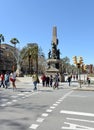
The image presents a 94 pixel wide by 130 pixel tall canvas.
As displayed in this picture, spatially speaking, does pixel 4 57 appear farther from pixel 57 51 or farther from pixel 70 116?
pixel 70 116

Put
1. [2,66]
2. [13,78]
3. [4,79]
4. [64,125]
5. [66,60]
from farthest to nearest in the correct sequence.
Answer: [66,60], [2,66], [4,79], [13,78], [64,125]

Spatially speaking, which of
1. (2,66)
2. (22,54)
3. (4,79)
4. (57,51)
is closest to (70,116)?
(4,79)

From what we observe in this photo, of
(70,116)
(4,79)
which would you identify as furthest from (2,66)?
(70,116)

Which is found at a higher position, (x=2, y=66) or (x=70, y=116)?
(x=2, y=66)

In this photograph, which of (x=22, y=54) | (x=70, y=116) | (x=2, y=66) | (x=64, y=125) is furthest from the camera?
(x=2, y=66)

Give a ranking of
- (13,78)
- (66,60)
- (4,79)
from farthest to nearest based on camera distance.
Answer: (66,60) → (4,79) → (13,78)

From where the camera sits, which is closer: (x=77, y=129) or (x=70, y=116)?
(x=77, y=129)

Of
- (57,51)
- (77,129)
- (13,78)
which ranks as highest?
(57,51)

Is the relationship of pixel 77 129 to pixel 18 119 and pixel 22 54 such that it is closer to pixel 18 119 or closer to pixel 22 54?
pixel 18 119

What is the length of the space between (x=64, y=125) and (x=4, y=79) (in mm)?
23483

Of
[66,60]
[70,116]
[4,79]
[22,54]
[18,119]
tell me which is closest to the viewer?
[18,119]

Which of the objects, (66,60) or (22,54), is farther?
(66,60)

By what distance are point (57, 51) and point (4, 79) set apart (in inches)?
930

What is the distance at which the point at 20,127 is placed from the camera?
883 centimetres
